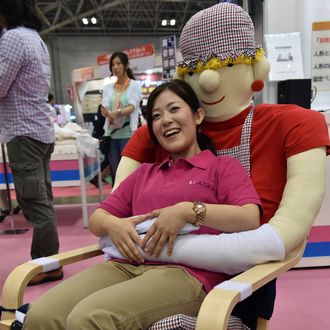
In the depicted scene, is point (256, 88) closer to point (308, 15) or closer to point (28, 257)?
point (308, 15)

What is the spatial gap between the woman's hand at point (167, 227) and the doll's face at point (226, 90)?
17.1 inches

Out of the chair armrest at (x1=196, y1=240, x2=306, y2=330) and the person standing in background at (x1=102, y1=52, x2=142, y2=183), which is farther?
the person standing in background at (x1=102, y1=52, x2=142, y2=183)

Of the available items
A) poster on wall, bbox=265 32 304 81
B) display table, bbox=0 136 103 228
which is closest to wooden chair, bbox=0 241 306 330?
poster on wall, bbox=265 32 304 81

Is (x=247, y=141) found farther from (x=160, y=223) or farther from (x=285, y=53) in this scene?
(x=285, y=53)

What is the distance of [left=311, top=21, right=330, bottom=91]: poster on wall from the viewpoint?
2.70 metres

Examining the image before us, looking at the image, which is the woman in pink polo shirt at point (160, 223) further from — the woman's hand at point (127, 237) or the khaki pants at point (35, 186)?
the khaki pants at point (35, 186)

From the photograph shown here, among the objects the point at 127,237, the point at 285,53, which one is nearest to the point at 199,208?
the point at 127,237

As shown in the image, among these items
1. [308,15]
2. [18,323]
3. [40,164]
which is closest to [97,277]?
→ [18,323]

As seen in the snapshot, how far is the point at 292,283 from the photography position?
91.2 inches

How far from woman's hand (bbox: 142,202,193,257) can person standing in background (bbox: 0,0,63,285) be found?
1.29 meters

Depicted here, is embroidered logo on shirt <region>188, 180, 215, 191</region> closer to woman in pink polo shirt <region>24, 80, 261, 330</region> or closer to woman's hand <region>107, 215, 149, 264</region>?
woman in pink polo shirt <region>24, 80, 261, 330</region>

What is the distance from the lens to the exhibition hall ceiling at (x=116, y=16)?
12.1m

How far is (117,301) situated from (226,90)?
0.79 meters

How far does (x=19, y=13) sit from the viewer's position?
83.4 inches
